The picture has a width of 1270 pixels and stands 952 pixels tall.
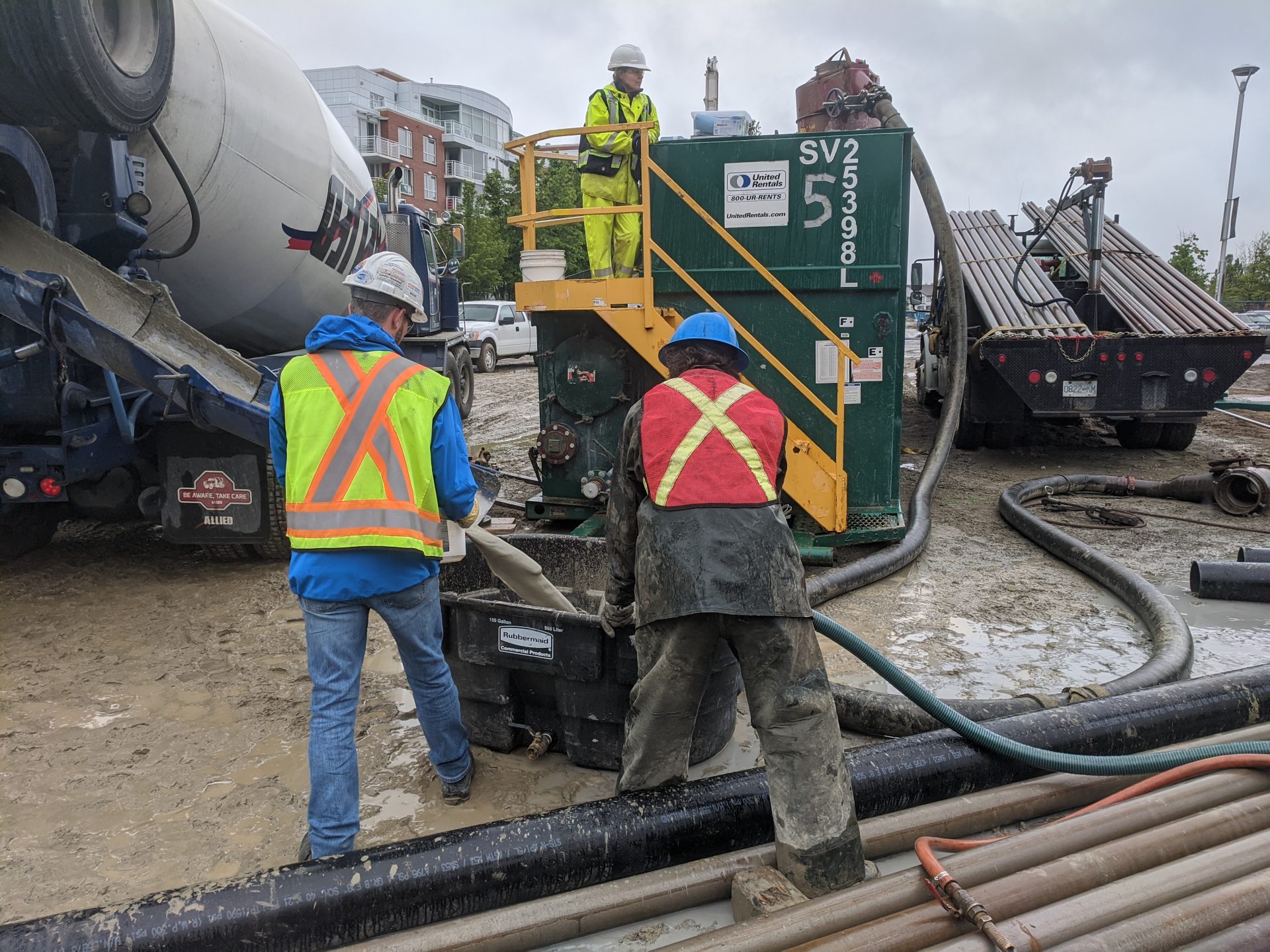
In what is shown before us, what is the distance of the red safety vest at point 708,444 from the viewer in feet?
8.78

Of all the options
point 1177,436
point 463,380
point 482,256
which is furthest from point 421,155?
point 1177,436

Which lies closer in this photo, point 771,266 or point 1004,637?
point 1004,637

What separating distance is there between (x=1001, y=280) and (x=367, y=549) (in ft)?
28.3

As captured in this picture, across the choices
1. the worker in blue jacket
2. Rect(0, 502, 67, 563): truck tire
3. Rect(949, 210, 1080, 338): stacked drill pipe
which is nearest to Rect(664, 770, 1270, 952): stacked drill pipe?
the worker in blue jacket

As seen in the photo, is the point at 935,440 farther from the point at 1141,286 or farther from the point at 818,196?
the point at 1141,286

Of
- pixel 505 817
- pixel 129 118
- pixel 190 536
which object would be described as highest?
pixel 129 118

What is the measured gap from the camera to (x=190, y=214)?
5387mm

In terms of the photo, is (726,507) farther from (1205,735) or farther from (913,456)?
(913,456)

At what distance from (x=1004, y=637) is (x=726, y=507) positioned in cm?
288

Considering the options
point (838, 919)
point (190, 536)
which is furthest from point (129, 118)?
point (838, 919)

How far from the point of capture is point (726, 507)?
2662 millimetres

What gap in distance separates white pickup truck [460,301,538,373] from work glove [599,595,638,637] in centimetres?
1518

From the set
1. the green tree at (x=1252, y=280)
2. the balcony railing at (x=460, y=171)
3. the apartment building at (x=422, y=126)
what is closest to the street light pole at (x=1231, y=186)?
the green tree at (x=1252, y=280)

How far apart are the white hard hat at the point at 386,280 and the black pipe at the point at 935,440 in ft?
9.27
